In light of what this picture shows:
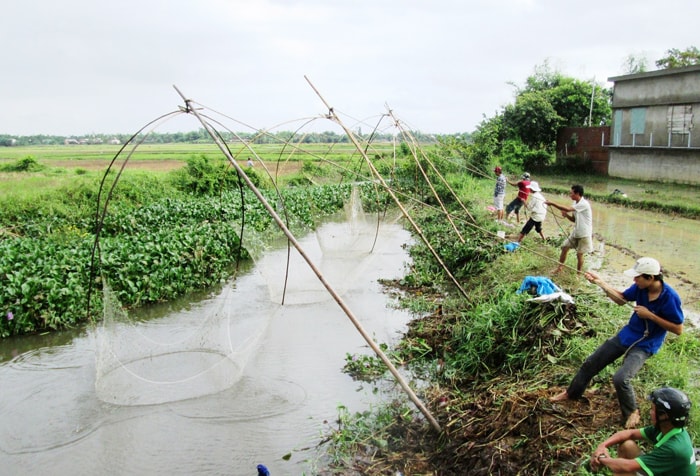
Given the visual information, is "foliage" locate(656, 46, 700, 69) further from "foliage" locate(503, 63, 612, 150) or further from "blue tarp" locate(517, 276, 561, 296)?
"blue tarp" locate(517, 276, 561, 296)

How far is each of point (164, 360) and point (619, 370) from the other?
14.6 feet

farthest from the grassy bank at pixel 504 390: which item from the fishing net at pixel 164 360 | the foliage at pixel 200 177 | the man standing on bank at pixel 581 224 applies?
the foliage at pixel 200 177

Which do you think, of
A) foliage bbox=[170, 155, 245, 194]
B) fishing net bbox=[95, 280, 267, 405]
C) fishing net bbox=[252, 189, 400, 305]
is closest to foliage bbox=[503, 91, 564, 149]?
foliage bbox=[170, 155, 245, 194]

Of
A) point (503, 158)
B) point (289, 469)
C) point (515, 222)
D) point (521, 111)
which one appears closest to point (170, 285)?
point (289, 469)

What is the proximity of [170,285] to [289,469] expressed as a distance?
4376 mm

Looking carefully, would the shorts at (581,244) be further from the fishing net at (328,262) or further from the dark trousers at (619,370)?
the dark trousers at (619,370)

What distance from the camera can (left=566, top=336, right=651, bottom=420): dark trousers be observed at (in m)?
3.26

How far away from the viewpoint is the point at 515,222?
37.4ft

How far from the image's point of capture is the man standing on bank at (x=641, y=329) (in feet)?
10.4

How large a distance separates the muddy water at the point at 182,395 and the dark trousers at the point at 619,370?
2.02 meters

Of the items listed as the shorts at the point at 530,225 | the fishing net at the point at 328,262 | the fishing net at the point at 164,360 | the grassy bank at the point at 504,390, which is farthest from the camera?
the shorts at the point at 530,225

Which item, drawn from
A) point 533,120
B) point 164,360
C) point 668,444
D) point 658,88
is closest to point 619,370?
point 668,444

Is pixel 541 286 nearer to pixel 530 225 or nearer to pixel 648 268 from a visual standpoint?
pixel 648 268

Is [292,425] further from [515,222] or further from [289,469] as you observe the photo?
[515,222]
